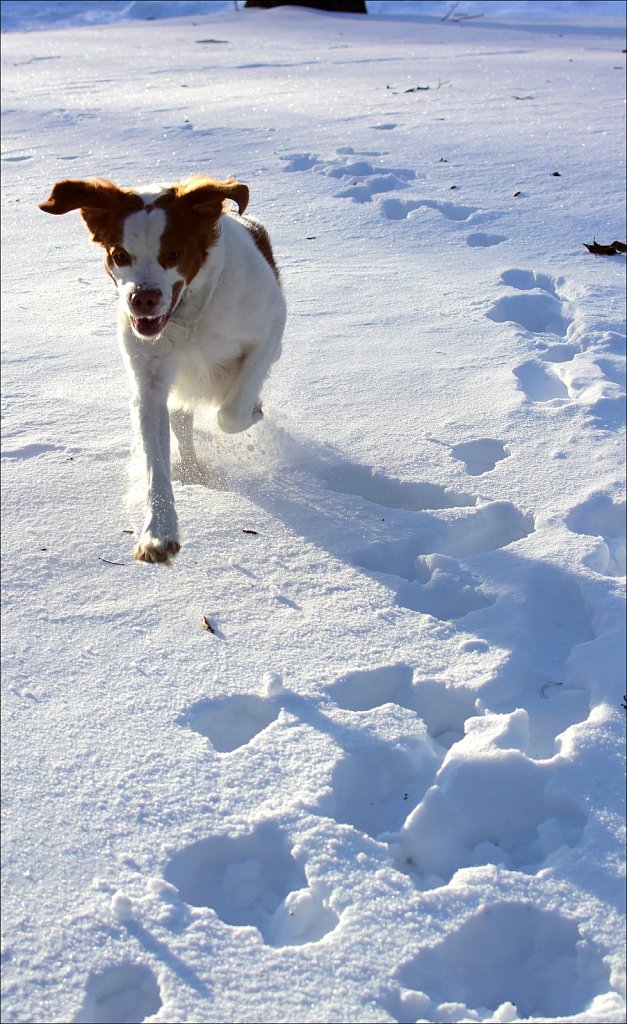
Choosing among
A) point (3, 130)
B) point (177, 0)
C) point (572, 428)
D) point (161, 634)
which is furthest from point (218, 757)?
point (177, 0)

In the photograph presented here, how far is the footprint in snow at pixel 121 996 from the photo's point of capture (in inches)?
67.5

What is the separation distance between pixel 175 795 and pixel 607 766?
0.89 metres

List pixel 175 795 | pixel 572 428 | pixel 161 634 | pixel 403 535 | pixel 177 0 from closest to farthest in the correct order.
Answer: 1. pixel 175 795
2. pixel 161 634
3. pixel 403 535
4. pixel 572 428
5. pixel 177 0

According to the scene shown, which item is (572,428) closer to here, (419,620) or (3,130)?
(419,620)

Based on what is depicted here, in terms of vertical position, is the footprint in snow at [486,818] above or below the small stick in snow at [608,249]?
below

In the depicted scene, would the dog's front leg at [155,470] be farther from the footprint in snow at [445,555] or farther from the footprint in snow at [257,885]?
the footprint in snow at [257,885]

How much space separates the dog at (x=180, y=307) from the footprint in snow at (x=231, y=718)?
466 millimetres

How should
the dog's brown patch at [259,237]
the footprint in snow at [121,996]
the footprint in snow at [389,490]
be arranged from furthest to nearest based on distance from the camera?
the dog's brown patch at [259,237] → the footprint in snow at [389,490] → the footprint in snow at [121,996]

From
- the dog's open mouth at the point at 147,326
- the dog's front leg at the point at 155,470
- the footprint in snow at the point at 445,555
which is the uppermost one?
the dog's open mouth at the point at 147,326

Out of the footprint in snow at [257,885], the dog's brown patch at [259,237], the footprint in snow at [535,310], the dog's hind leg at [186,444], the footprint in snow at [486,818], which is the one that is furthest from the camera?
the footprint in snow at [535,310]

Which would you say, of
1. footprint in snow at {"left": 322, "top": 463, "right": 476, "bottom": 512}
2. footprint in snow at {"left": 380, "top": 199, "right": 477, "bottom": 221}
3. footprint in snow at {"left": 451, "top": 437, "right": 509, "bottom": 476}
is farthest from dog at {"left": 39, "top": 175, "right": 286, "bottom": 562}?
footprint in snow at {"left": 380, "top": 199, "right": 477, "bottom": 221}

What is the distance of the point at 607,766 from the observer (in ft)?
6.97

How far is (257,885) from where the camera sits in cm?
194

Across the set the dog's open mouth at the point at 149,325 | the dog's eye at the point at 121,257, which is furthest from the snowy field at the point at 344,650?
the dog's eye at the point at 121,257
